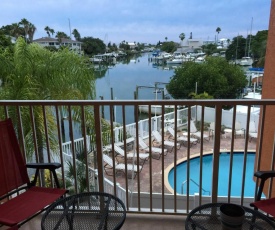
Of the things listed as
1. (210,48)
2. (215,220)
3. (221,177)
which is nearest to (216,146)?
(215,220)

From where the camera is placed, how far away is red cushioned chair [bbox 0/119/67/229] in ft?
6.28

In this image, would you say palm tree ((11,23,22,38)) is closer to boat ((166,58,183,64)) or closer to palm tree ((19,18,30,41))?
palm tree ((19,18,30,41))

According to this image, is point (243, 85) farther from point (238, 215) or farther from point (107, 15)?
point (238, 215)

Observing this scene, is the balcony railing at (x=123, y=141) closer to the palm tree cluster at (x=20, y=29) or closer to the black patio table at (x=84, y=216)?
the black patio table at (x=84, y=216)

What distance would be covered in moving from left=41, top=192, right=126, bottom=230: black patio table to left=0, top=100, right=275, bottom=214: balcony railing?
0.52m

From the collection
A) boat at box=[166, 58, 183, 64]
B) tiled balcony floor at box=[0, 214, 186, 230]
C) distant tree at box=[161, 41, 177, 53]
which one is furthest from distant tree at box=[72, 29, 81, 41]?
boat at box=[166, 58, 183, 64]

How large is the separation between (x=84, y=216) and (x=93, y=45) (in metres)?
7.58

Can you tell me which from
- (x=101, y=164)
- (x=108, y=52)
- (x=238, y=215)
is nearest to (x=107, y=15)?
(x=108, y=52)

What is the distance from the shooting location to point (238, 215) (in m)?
1.35

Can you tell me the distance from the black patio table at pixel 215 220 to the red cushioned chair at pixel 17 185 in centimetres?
106

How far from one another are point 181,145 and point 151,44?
195 inches

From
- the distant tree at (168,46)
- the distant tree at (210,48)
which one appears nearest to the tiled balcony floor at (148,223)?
the distant tree at (168,46)

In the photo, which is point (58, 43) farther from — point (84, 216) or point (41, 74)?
point (84, 216)

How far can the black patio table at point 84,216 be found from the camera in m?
1.63
